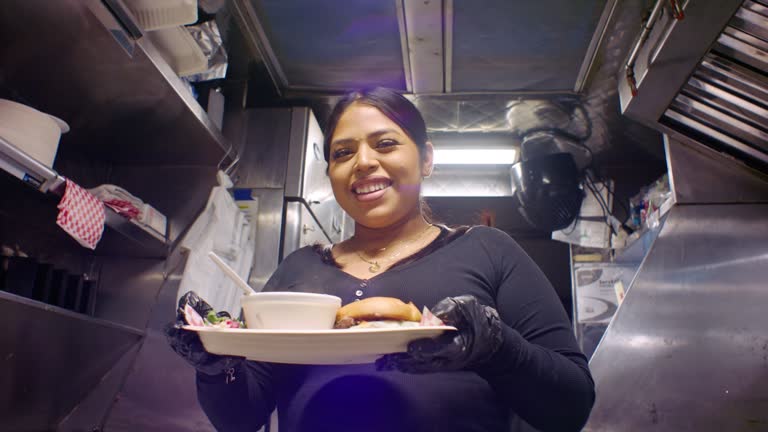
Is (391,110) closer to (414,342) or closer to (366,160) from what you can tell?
(366,160)

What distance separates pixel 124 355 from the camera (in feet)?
8.04

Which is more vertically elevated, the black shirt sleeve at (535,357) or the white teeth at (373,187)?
the white teeth at (373,187)

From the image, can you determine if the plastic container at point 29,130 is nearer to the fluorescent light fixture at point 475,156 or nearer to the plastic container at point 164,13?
the plastic container at point 164,13

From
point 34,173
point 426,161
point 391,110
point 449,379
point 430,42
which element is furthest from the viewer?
point 430,42

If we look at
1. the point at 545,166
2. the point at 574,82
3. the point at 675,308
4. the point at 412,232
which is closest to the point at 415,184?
the point at 412,232

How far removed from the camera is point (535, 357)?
2.87 ft

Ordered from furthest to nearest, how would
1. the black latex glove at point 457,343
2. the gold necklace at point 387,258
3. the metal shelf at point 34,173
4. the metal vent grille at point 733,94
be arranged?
the metal vent grille at point 733,94 → the metal shelf at point 34,173 → the gold necklace at point 387,258 → the black latex glove at point 457,343

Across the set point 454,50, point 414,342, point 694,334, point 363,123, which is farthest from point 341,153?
point 694,334

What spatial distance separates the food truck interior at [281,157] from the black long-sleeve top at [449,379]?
31.9 inches

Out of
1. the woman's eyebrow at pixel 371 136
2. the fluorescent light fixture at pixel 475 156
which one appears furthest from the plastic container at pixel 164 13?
the fluorescent light fixture at pixel 475 156

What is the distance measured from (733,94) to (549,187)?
1.50 meters

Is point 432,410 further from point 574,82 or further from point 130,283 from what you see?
point 574,82

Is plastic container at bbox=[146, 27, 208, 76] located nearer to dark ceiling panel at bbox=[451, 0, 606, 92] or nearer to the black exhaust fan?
dark ceiling panel at bbox=[451, 0, 606, 92]

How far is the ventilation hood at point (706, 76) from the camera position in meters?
2.00
